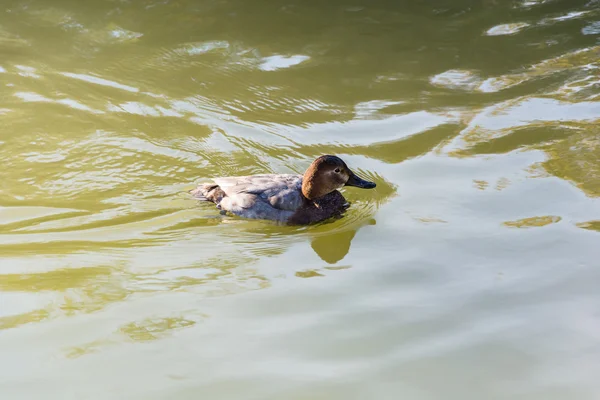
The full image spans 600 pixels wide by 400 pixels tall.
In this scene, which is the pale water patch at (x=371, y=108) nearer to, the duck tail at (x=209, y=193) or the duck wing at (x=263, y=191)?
the duck wing at (x=263, y=191)

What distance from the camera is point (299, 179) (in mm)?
6449

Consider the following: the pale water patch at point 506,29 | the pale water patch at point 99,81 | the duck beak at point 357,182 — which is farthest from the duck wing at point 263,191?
the pale water patch at point 506,29

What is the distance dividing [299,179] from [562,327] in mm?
2818

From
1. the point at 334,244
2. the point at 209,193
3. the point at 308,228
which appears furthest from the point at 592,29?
the point at 209,193

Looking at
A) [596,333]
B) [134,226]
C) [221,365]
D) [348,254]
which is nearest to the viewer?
[221,365]

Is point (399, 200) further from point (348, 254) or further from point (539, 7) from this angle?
point (539, 7)

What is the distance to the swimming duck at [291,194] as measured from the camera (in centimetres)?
611

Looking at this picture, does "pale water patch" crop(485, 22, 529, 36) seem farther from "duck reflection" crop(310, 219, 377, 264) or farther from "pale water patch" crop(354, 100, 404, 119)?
"duck reflection" crop(310, 219, 377, 264)

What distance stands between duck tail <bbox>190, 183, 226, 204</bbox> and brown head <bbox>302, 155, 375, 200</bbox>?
2.33ft

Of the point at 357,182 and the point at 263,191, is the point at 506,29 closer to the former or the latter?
the point at 357,182

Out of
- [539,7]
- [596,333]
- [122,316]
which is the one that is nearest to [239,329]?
[122,316]

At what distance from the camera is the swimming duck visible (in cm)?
611

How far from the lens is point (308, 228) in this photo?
6.03m

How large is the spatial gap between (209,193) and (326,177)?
101 cm
